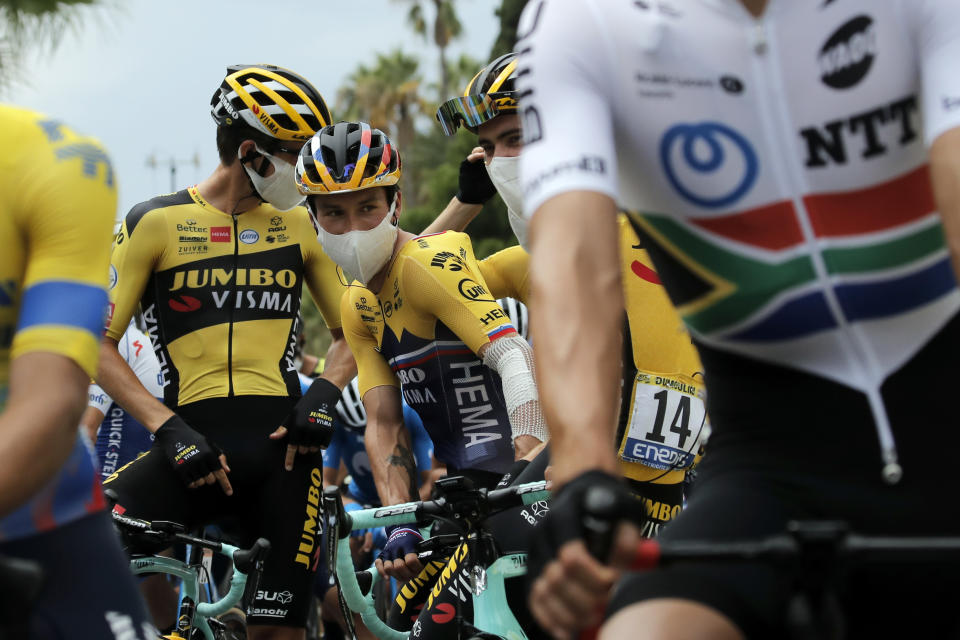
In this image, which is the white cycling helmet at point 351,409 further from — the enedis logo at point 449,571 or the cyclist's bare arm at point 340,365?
the enedis logo at point 449,571

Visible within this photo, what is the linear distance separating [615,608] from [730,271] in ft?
2.27

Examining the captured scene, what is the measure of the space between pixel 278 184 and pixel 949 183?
4.58 metres

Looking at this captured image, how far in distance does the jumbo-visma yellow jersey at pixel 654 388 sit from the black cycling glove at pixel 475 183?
2027 millimetres

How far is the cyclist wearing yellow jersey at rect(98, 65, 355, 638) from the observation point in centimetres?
601

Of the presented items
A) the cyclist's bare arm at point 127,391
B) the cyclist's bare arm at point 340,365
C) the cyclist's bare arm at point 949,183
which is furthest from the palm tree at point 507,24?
the cyclist's bare arm at point 949,183

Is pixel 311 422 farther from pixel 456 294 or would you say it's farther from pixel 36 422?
pixel 36 422

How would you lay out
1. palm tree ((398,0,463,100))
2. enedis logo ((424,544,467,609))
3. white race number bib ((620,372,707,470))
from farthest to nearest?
palm tree ((398,0,463,100)) → enedis logo ((424,544,467,609)) → white race number bib ((620,372,707,470))

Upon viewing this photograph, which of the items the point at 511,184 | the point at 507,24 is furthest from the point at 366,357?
the point at 507,24

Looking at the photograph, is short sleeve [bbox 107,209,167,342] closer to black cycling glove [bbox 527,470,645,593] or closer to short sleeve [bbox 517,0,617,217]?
short sleeve [bbox 517,0,617,217]

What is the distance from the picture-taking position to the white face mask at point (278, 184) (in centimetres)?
632

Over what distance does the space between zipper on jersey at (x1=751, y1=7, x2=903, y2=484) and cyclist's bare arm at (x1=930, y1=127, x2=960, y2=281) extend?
0.76ft

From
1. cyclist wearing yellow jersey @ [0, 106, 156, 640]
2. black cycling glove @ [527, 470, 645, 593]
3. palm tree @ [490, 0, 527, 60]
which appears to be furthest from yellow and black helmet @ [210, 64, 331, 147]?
palm tree @ [490, 0, 527, 60]

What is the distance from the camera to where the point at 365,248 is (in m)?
5.90

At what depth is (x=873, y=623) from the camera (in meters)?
2.11
